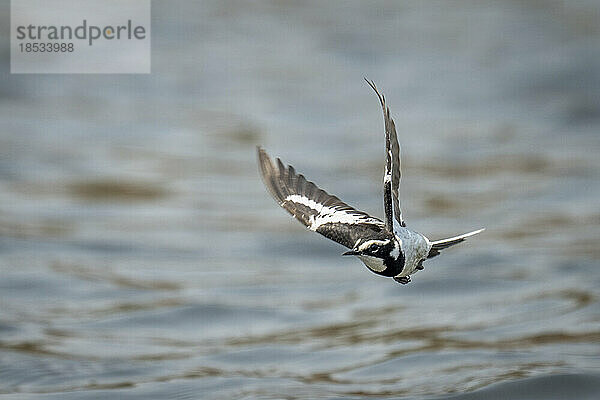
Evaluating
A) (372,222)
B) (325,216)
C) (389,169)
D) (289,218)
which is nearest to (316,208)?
(325,216)

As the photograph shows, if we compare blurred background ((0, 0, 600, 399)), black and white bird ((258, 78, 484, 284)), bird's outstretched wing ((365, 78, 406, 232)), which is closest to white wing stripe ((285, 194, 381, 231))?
black and white bird ((258, 78, 484, 284))

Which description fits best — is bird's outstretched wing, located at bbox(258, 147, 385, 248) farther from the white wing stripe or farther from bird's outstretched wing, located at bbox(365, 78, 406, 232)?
bird's outstretched wing, located at bbox(365, 78, 406, 232)

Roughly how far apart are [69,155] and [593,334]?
8235 mm

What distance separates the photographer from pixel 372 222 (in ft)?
20.6

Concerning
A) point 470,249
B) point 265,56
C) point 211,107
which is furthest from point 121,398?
point 265,56

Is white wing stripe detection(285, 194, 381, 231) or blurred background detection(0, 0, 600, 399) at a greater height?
blurred background detection(0, 0, 600, 399)

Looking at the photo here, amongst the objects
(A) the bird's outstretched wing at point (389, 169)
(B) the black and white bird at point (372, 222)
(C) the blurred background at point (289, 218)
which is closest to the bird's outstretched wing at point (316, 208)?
(B) the black and white bird at point (372, 222)

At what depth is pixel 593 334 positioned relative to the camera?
1234cm

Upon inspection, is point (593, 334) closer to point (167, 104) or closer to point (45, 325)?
point (45, 325)

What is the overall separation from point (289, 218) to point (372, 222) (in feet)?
34.1

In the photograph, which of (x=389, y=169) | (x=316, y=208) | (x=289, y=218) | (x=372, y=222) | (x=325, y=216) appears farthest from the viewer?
(x=289, y=218)

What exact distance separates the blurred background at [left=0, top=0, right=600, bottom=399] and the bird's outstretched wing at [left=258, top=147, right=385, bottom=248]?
393cm

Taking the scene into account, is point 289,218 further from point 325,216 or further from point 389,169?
point 389,169

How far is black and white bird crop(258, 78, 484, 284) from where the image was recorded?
18.5 feet
